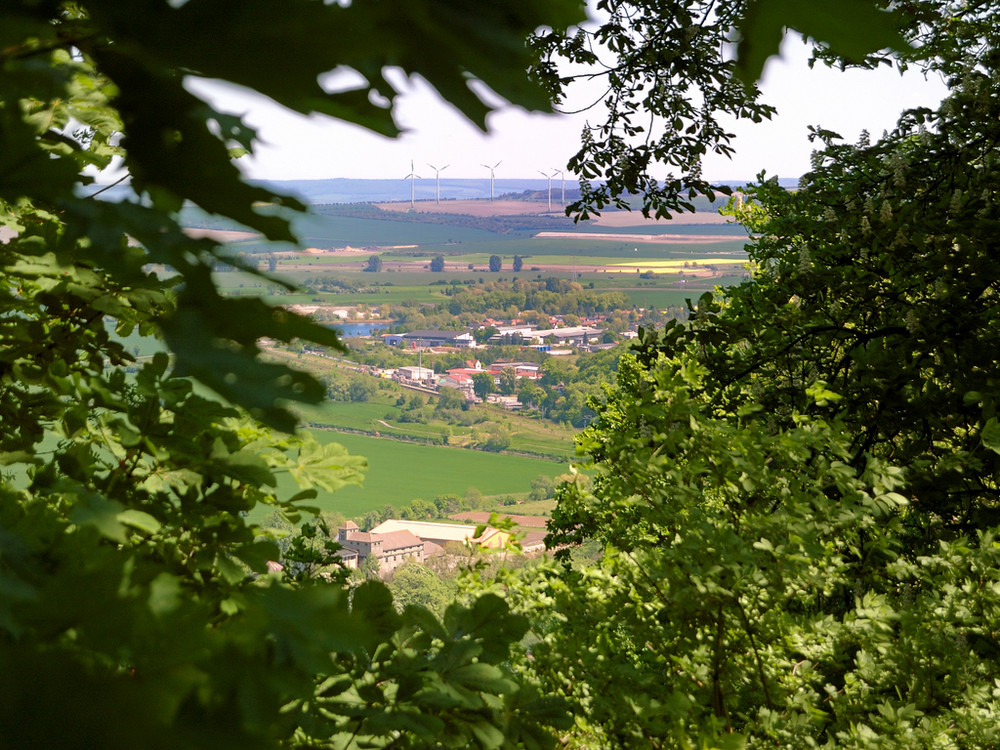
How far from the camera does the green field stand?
34656mm

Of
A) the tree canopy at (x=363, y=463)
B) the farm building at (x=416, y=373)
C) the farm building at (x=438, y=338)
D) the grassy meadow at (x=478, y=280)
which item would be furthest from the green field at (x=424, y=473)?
the tree canopy at (x=363, y=463)

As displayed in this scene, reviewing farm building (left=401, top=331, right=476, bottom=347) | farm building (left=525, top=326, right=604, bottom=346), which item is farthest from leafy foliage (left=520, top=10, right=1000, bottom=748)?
farm building (left=525, top=326, right=604, bottom=346)

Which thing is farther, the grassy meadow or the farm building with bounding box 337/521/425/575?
the grassy meadow

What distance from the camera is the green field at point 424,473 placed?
34656 millimetres

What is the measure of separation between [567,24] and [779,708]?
2875mm

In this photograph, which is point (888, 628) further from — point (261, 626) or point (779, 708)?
point (261, 626)

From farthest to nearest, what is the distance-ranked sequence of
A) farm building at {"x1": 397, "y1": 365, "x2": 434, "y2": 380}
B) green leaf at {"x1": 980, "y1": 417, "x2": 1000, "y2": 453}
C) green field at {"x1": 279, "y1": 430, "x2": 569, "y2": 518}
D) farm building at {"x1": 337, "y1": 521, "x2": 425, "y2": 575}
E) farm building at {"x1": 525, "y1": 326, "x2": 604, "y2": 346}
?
farm building at {"x1": 525, "y1": 326, "x2": 604, "y2": 346}
farm building at {"x1": 397, "y1": 365, "x2": 434, "y2": 380}
green field at {"x1": 279, "y1": 430, "x2": 569, "y2": 518}
farm building at {"x1": 337, "y1": 521, "x2": 425, "y2": 575}
green leaf at {"x1": 980, "y1": 417, "x2": 1000, "y2": 453}

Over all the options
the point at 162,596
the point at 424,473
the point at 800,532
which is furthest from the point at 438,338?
the point at 162,596

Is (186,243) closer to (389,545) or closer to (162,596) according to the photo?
(162,596)

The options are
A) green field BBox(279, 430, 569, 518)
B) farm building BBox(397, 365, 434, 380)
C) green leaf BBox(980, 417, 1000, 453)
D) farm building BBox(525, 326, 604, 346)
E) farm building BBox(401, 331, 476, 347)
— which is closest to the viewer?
green leaf BBox(980, 417, 1000, 453)

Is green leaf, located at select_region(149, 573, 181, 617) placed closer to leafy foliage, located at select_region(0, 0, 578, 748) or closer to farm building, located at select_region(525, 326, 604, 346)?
leafy foliage, located at select_region(0, 0, 578, 748)

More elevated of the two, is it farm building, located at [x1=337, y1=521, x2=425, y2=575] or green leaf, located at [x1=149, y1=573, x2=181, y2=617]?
green leaf, located at [x1=149, y1=573, x2=181, y2=617]

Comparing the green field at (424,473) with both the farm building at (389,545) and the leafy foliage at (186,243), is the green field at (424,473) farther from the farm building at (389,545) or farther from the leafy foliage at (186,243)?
the leafy foliage at (186,243)

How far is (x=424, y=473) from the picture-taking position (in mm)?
37531
